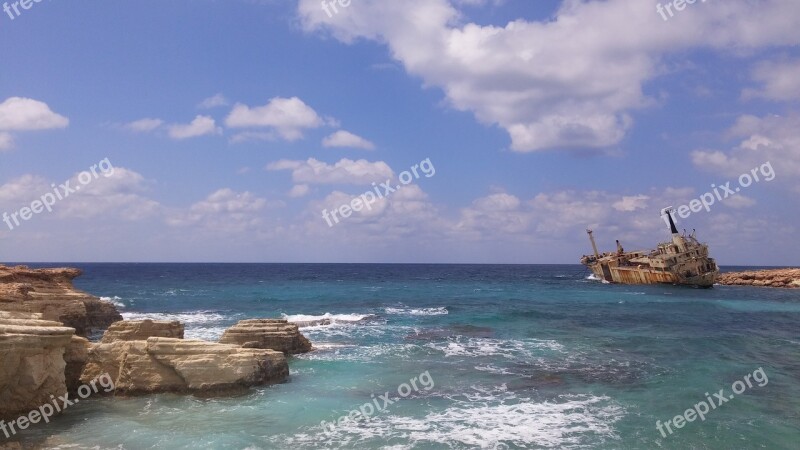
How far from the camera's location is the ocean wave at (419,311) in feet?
139

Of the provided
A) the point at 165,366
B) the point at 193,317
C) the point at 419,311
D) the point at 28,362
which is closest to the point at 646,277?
the point at 419,311

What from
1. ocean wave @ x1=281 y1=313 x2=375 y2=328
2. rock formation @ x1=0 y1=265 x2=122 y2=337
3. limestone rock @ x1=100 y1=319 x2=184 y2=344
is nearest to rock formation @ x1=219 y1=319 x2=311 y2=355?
limestone rock @ x1=100 y1=319 x2=184 y2=344

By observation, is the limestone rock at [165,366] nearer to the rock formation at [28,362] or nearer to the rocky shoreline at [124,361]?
the rocky shoreline at [124,361]

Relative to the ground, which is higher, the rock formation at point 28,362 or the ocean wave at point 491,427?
the rock formation at point 28,362

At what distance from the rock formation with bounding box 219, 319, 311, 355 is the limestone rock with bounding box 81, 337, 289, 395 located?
15.9 ft

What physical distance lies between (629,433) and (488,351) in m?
11.6

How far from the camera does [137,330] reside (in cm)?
1923

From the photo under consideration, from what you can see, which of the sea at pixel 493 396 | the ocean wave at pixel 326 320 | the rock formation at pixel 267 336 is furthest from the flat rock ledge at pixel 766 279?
the rock formation at pixel 267 336

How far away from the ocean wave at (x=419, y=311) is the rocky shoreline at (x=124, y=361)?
64.7 ft

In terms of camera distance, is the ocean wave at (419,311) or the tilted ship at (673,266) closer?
the ocean wave at (419,311)

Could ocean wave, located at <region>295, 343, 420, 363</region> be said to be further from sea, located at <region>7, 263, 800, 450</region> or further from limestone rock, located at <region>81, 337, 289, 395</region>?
limestone rock, located at <region>81, 337, 289, 395</region>

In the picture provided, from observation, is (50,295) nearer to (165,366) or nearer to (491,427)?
(165,366)

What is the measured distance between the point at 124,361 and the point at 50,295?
49.8 feet

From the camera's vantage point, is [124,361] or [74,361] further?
[124,361]
